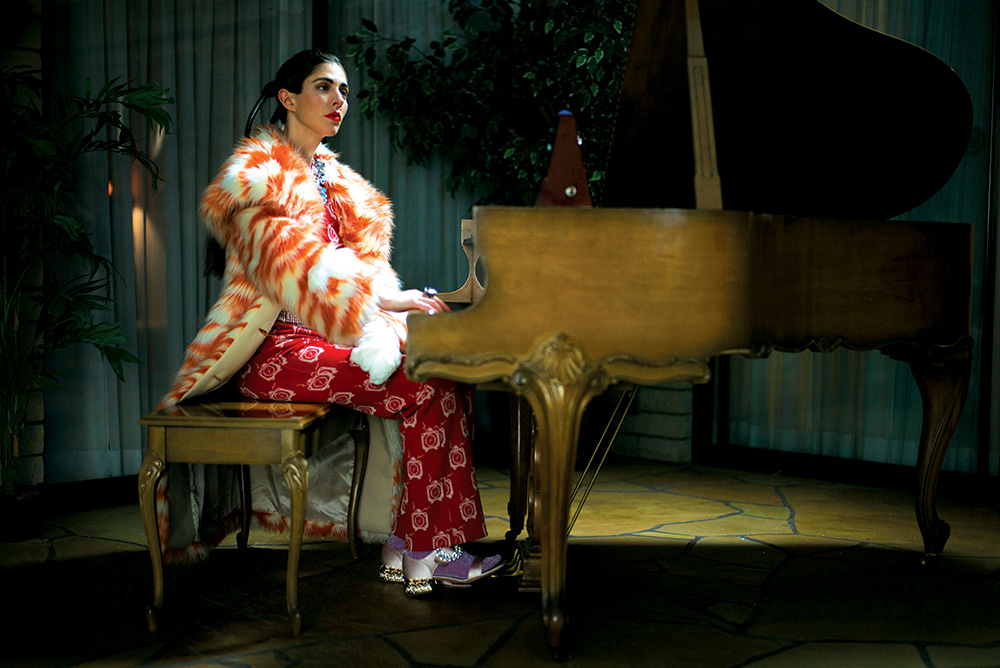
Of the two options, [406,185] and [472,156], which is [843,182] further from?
[406,185]

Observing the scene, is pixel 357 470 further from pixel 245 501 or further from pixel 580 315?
pixel 580 315

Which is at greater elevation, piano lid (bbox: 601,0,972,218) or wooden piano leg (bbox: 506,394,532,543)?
piano lid (bbox: 601,0,972,218)

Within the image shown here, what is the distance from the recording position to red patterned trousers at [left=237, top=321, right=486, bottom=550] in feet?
7.33

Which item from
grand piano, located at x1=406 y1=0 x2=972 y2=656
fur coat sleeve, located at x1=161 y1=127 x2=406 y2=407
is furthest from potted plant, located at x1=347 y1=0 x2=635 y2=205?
fur coat sleeve, located at x1=161 y1=127 x2=406 y2=407

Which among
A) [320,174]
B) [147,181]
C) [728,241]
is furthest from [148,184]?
[728,241]

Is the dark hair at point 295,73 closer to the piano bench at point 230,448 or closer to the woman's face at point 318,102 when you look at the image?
the woman's face at point 318,102

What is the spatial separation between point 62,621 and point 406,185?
8.80 feet

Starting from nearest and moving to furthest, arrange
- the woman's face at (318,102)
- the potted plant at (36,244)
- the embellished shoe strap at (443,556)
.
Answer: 1. the embellished shoe strap at (443,556)
2. the woman's face at (318,102)
3. the potted plant at (36,244)

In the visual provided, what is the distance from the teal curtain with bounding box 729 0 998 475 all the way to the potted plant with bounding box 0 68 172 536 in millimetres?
2712

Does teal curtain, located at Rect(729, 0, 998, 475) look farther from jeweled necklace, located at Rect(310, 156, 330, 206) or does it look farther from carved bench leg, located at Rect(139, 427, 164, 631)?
carved bench leg, located at Rect(139, 427, 164, 631)

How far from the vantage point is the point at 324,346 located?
7.71ft

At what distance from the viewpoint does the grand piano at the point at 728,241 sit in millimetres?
1718

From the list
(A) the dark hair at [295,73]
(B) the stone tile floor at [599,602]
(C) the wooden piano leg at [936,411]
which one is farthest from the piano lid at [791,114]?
(B) the stone tile floor at [599,602]

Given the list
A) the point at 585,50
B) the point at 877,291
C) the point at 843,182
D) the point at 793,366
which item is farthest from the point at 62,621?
the point at 793,366
